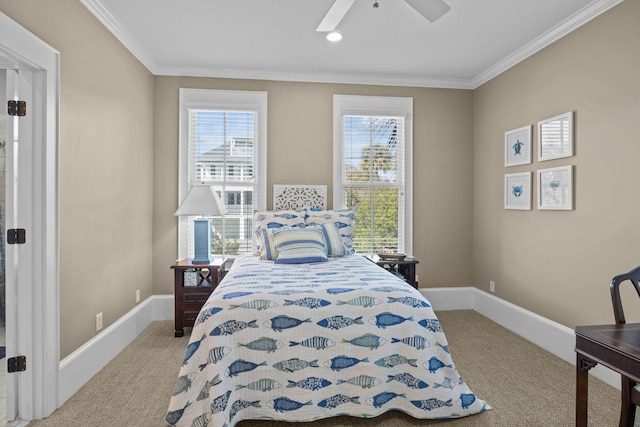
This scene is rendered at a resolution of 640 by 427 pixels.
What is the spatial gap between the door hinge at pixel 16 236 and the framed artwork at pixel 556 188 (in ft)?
12.7

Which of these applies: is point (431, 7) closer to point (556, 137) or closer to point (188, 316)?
point (556, 137)

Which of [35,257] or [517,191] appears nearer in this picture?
[35,257]

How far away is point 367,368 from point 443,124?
3.28 meters

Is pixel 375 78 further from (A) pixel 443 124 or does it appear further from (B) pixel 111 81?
(B) pixel 111 81

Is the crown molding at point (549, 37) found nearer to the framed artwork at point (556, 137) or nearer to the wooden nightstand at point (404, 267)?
the framed artwork at point (556, 137)

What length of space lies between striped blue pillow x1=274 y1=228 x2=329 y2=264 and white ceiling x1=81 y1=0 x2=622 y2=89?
1746 millimetres

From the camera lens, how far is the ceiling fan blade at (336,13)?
2.18 metres

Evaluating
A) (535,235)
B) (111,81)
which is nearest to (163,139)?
(111,81)

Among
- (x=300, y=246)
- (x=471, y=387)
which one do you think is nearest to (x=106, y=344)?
(x=300, y=246)

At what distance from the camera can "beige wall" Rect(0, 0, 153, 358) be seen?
8.07ft

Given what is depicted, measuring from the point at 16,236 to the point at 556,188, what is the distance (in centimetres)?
393

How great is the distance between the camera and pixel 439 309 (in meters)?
4.52

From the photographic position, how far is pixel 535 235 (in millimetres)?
3518

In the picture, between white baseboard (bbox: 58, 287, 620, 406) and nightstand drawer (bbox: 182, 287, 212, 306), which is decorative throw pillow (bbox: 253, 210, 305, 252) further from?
white baseboard (bbox: 58, 287, 620, 406)
